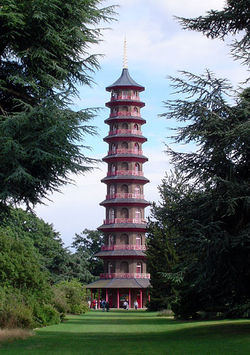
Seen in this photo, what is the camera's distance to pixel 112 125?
57719 millimetres

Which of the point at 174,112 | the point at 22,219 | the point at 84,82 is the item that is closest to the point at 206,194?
the point at 174,112

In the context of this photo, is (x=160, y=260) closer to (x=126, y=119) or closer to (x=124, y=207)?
(x=124, y=207)

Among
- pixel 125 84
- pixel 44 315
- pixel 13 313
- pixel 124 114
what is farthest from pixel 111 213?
pixel 13 313

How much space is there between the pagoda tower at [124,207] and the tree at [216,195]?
36121 mm

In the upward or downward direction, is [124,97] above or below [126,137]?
above

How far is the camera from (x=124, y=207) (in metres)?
55.0

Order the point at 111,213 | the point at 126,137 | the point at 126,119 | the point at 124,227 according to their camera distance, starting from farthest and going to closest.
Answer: the point at 126,119 < the point at 111,213 < the point at 126,137 < the point at 124,227

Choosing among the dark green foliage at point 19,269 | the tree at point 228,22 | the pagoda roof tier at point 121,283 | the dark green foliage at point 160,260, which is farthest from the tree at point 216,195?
the pagoda roof tier at point 121,283

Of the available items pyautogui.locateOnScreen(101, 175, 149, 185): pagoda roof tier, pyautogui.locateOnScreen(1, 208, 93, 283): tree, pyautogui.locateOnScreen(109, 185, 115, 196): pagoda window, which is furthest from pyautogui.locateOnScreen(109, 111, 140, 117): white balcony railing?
pyautogui.locateOnScreen(1, 208, 93, 283): tree

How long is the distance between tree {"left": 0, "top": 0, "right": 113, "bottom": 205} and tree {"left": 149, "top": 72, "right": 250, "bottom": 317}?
12.3 feet

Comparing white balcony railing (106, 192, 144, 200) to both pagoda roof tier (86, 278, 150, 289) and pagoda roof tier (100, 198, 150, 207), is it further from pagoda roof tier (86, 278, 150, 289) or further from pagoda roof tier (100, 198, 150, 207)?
pagoda roof tier (86, 278, 150, 289)

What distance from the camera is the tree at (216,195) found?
15.7m

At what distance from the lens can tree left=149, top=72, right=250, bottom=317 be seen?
15.7 meters

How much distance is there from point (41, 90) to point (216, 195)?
618cm
